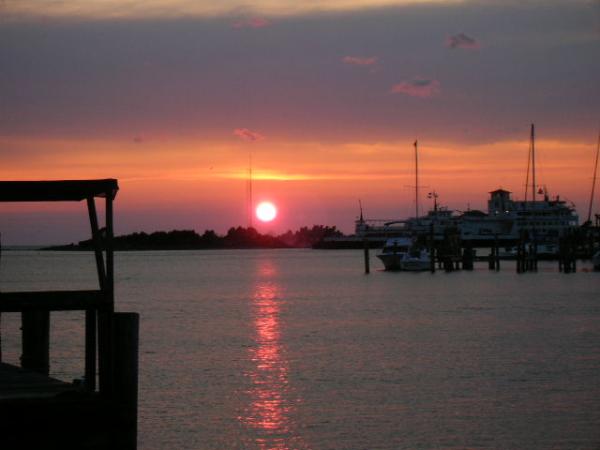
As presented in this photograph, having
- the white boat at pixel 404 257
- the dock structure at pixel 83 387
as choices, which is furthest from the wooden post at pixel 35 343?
the white boat at pixel 404 257

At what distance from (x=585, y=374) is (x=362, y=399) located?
7.78 meters

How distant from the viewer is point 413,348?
116ft

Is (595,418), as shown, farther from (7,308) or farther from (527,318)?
(527,318)

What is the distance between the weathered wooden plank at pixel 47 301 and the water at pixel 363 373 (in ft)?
24.4

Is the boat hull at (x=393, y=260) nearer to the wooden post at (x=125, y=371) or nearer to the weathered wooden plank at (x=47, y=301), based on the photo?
the wooden post at (x=125, y=371)

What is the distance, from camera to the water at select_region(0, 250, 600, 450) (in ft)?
65.9

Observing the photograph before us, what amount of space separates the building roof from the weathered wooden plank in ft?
4.03

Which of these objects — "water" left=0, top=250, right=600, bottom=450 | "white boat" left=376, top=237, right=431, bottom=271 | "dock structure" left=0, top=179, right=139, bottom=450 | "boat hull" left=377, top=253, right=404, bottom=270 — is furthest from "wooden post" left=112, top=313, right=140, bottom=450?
"boat hull" left=377, top=253, right=404, bottom=270

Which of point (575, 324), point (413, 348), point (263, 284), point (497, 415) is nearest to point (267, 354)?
point (413, 348)

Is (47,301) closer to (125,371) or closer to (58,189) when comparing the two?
(125,371)

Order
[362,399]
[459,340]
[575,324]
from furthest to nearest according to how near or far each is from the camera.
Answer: [575,324] → [459,340] → [362,399]

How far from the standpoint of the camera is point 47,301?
12.1m

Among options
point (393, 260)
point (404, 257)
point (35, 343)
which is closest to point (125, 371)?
point (35, 343)

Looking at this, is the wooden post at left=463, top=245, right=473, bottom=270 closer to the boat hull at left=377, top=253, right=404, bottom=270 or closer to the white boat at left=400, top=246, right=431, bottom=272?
the boat hull at left=377, top=253, right=404, bottom=270
